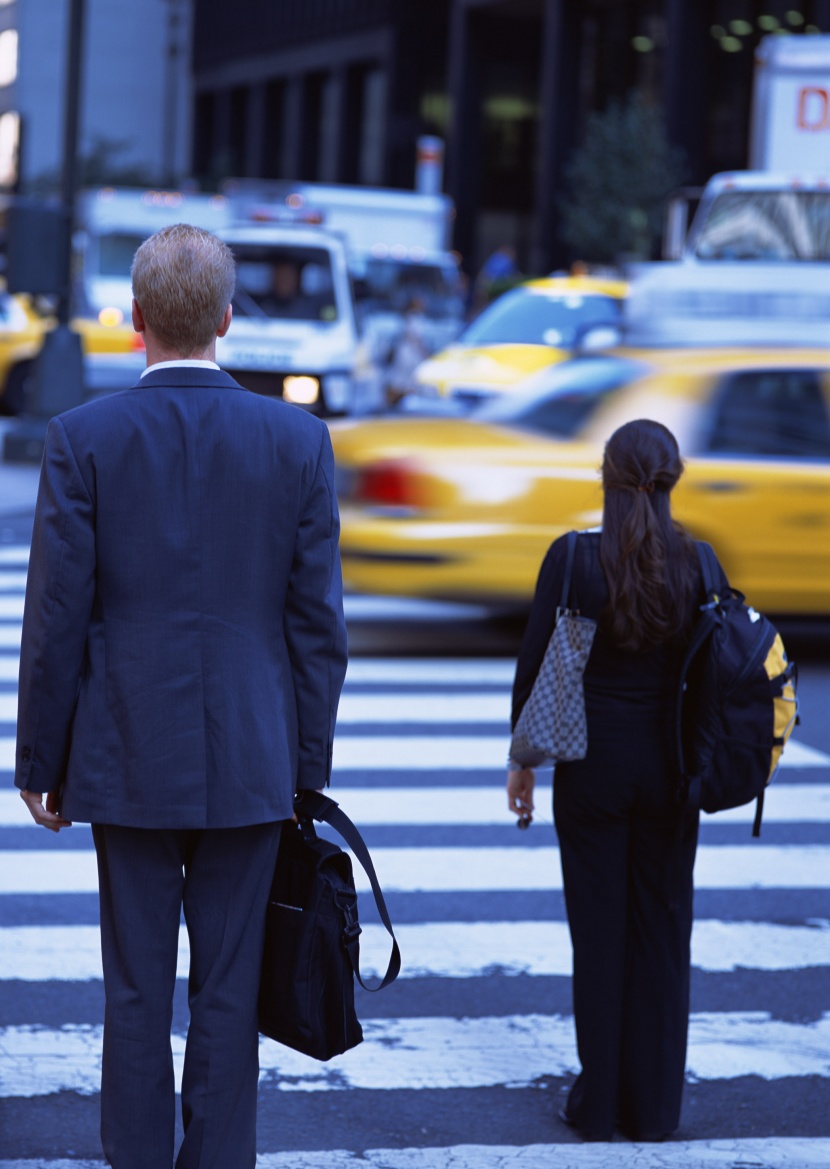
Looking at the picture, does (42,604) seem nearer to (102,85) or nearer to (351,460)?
(351,460)

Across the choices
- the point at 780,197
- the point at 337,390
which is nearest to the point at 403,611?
the point at 337,390

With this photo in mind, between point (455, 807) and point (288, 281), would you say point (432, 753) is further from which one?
point (288, 281)

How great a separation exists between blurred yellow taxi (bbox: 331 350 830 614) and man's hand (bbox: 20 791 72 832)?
6190 millimetres

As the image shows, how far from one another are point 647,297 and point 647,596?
37.1 feet

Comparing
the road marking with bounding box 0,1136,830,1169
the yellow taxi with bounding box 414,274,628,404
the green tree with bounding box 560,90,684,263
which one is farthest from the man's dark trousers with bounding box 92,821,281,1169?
the green tree with bounding box 560,90,684,263

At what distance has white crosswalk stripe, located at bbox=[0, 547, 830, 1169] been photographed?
4223 millimetres

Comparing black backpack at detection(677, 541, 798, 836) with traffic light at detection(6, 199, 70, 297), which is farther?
traffic light at detection(6, 199, 70, 297)

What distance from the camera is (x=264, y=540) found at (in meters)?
3.16

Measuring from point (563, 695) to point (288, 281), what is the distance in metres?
15.9

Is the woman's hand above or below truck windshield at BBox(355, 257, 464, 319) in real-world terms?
below

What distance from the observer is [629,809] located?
13.6ft

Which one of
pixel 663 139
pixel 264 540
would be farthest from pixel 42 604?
pixel 663 139

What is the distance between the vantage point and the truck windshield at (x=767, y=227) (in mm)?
18859

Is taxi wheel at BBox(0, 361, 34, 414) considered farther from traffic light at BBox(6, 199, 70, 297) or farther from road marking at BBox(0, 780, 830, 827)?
road marking at BBox(0, 780, 830, 827)
